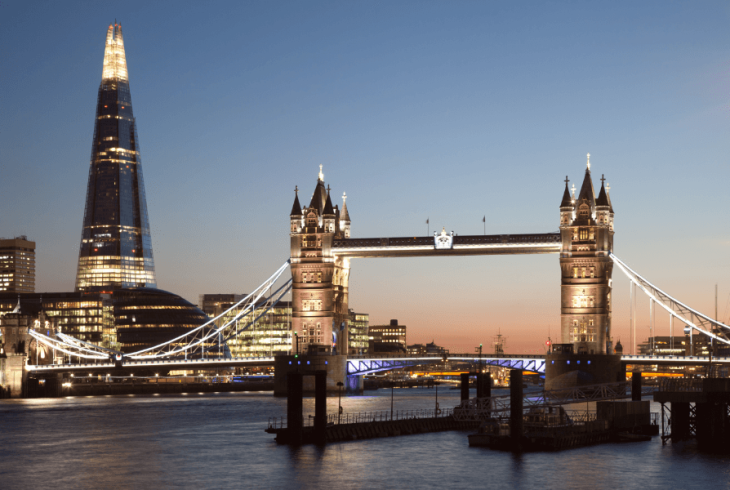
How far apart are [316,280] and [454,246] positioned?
816 inches

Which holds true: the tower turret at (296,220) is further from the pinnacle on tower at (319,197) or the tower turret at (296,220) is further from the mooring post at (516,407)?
the mooring post at (516,407)

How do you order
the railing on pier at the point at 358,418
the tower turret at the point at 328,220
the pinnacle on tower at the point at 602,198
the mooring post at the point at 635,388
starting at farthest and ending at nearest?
the tower turret at the point at 328,220 < the pinnacle on tower at the point at 602,198 < the railing on pier at the point at 358,418 < the mooring post at the point at 635,388

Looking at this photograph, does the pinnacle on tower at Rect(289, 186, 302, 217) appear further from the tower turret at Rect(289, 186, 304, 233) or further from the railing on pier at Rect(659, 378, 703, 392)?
the railing on pier at Rect(659, 378, 703, 392)

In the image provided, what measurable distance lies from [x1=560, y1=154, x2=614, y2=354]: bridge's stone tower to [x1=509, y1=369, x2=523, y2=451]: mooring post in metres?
68.7

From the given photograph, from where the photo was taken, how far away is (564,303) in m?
147

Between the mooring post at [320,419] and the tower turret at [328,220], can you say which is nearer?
the mooring post at [320,419]

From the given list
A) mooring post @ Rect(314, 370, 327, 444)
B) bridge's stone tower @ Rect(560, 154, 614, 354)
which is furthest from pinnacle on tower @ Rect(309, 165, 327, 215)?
mooring post @ Rect(314, 370, 327, 444)

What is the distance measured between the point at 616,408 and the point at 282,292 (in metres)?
83.4

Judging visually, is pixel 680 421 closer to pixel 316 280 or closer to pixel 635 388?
pixel 635 388

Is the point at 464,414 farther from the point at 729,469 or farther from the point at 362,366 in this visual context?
the point at 362,366

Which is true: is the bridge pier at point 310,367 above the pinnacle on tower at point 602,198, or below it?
below

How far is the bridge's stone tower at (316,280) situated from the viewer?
153125 millimetres

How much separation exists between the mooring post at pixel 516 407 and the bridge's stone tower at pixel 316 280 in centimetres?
7579

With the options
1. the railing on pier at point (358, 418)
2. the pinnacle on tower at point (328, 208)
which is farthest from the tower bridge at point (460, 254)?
the railing on pier at point (358, 418)
